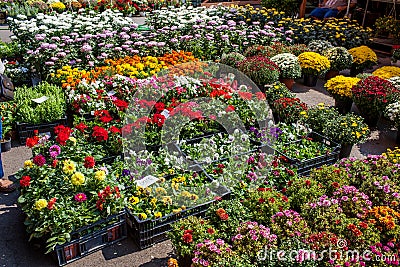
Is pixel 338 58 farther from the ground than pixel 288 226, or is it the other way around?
pixel 338 58

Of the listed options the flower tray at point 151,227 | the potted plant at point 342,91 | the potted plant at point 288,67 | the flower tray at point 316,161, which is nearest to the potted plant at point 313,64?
the potted plant at point 288,67

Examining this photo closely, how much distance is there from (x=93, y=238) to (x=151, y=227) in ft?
1.94

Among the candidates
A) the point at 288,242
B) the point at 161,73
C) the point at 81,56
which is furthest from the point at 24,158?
the point at 288,242

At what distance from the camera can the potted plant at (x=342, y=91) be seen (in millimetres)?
7379

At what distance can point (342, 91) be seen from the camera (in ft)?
24.2

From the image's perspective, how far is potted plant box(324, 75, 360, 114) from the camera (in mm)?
7379

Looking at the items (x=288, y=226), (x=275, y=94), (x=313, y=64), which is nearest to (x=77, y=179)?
(x=288, y=226)

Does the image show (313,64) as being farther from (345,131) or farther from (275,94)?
(345,131)

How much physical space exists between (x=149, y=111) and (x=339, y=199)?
2930mm

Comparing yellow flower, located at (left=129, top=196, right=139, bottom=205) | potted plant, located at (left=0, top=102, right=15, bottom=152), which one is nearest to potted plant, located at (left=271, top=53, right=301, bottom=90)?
yellow flower, located at (left=129, top=196, right=139, bottom=205)

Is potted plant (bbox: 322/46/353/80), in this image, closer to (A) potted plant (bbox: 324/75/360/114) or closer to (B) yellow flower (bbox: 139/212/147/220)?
(A) potted plant (bbox: 324/75/360/114)

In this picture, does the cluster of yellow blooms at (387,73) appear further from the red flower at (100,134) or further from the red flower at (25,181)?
the red flower at (25,181)

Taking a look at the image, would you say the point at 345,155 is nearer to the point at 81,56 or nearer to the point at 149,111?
the point at 149,111

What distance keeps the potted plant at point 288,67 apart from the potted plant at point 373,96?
1.50 meters
